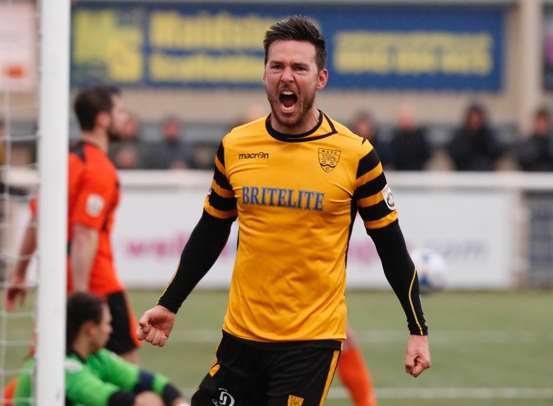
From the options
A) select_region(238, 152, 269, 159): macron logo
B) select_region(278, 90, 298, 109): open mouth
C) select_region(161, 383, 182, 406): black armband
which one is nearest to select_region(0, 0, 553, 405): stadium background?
select_region(161, 383, 182, 406): black armband

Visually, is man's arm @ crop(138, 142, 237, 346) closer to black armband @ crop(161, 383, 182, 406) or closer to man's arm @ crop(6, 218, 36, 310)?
black armband @ crop(161, 383, 182, 406)

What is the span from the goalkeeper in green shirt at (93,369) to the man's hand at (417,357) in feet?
5.74

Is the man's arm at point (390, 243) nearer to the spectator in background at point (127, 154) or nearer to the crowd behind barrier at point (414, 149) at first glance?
the crowd behind barrier at point (414, 149)

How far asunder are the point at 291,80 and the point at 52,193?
65.6 inches

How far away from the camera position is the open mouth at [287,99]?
5.20 metres

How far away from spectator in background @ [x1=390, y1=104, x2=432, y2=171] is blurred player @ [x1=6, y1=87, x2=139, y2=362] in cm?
1084

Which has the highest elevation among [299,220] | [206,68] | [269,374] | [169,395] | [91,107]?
[206,68]

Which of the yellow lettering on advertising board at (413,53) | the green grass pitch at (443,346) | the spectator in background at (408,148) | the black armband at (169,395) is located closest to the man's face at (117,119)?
the black armband at (169,395)

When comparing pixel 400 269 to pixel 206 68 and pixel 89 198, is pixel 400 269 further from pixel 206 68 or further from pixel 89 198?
pixel 206 68

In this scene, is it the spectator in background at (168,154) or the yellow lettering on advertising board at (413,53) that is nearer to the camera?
the spectator in background at (168,154)

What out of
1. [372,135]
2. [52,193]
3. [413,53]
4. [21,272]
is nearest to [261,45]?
[413,53]

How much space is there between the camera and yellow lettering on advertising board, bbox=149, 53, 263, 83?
80.2 feet

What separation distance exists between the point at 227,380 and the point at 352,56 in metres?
19.8

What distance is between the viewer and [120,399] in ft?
A: 21.3
